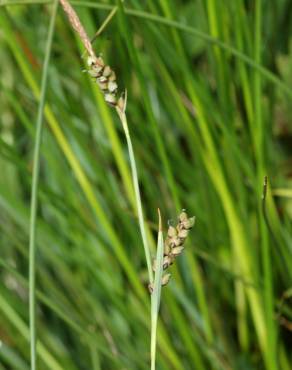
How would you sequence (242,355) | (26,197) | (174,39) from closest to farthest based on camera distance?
(174,39), (242,355), (26,197)

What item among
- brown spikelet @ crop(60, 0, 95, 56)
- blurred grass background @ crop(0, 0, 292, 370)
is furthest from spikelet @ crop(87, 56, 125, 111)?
blurred grass background @ crop(0, 0, 292, 370)

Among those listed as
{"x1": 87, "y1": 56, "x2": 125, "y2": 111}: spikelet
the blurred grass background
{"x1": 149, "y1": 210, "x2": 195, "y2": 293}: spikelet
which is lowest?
{"x1": 149, "y1": 210, "x2": 195, "y2": 293}: spikelet

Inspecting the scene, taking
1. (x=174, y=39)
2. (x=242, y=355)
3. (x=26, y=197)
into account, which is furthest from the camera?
(x=26, y=197)

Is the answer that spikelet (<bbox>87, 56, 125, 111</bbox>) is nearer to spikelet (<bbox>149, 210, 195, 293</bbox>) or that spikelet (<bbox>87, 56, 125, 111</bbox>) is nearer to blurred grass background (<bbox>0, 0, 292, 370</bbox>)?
spikelet (<bbox>149, 210, 195, 293</bbox>)

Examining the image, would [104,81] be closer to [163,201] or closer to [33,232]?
[33,232]

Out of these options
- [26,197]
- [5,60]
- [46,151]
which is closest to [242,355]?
[46,151]

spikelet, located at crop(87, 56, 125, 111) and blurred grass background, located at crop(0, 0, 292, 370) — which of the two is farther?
blurred grass background, located at crop(0, 0, 292, 370)

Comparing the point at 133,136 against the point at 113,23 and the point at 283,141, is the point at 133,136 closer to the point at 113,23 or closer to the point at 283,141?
the point at 113,23

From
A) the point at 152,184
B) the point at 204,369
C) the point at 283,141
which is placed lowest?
the point at 204,369

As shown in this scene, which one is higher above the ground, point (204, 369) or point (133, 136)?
point (133, 136)
